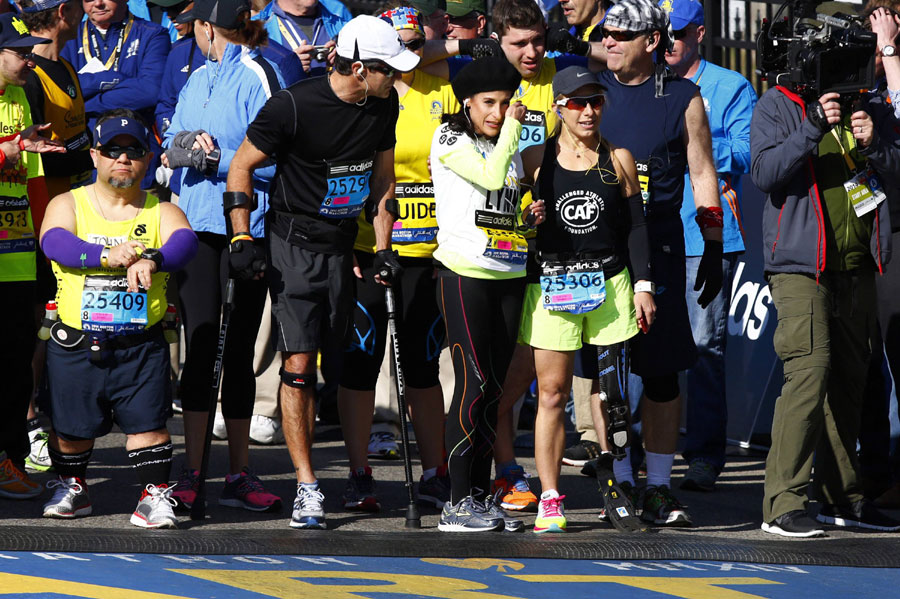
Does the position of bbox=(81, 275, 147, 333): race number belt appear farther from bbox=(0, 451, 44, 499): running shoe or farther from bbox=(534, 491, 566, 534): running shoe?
bbox=(534, 491, 566, 534): running shoe

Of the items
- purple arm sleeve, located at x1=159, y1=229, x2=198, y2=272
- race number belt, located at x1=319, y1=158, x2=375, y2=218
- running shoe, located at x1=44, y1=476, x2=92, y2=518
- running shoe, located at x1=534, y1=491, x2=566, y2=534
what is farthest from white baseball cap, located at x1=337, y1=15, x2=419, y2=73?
running shoe, located at x1=44, y1=476, x2=92, y2=518

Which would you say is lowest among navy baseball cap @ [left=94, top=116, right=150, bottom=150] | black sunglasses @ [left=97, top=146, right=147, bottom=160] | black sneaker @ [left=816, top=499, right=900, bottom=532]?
black sneaker @ [left=816, top=499, right=900, bottom=532]

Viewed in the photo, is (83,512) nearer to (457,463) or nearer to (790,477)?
(457,463)

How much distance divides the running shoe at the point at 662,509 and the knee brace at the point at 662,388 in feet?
1.37

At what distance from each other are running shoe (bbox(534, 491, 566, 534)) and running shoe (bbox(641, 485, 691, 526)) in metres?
0.55

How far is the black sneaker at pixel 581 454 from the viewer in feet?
26.5

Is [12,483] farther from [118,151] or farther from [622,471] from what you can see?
[622,471]

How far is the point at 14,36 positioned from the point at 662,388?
3.43 m

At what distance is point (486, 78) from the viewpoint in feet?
19.9

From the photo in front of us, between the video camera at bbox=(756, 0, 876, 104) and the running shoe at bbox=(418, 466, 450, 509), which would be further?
the running shoe at bbox=(418, 466, 450, 509)

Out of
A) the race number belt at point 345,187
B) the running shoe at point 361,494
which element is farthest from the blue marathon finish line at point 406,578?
the race number belt at point 345,187

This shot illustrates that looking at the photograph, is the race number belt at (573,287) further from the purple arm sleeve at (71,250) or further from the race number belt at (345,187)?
the purple arm sleeve at (71,250)

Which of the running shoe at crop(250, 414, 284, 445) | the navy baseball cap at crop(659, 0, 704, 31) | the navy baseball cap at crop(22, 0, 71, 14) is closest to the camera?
the navy baseball cap at crop(22, 0, 71, 14)

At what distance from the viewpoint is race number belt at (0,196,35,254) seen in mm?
6418
